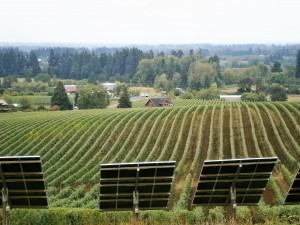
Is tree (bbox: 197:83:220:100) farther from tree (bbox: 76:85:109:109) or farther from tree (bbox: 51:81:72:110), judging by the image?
tree (bbox: 51:81:72:110)

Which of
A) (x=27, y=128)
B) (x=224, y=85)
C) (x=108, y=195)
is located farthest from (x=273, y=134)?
(x=224, y=85)

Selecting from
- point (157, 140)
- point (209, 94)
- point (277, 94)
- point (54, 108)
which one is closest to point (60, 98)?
point (54, 108)

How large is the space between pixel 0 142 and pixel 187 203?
26160 mm

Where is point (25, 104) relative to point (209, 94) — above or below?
above

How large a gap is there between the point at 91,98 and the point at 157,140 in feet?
197

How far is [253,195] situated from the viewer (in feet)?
60.6

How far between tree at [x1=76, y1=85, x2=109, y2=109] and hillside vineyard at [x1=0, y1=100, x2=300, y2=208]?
45662mm

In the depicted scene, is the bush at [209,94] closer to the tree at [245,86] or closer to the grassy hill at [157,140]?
the tree at [245,86]

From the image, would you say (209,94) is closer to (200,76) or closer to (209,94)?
(209,94)

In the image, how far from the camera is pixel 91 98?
10388 centimetres

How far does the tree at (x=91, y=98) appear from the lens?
10312 cm

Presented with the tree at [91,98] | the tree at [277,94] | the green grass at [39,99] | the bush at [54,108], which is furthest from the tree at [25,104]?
the tree at [277,94]

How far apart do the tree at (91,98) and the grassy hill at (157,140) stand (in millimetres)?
45816

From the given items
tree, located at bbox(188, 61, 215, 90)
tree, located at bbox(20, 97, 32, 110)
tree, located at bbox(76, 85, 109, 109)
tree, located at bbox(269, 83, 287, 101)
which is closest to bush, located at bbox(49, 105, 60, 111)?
tree, located at bbox(20, 97, 32, 110)
